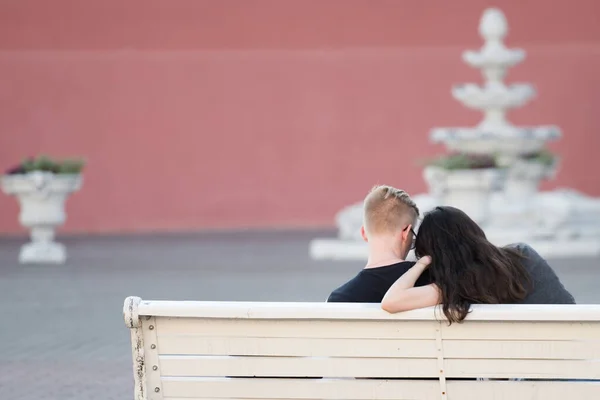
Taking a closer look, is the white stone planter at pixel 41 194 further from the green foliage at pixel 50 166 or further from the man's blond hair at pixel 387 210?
the man's blond hair at pixel 387 210

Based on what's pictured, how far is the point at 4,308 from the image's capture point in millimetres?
8961

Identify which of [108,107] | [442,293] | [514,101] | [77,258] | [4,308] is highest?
[108,107]

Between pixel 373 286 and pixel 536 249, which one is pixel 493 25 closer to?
pixel 536 249

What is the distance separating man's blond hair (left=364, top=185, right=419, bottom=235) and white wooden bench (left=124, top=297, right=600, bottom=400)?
1.36 feet

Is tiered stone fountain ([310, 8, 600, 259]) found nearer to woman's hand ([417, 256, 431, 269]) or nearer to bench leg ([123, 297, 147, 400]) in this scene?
woman's hand ([417, 256, 431, 269])

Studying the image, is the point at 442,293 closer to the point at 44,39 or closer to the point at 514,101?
the point at 514,101

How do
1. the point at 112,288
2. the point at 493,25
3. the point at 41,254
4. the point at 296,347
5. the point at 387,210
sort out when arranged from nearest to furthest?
the point at 296,347
the point at 387,210
the point at 112,288
the point at 41,254
the point at 493,25

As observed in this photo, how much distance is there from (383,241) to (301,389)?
0.57 m

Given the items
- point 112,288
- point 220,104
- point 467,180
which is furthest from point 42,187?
point 220,104

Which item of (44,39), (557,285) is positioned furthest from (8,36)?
(557,285)

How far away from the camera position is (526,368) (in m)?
3.57

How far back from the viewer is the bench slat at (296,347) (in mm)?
3624

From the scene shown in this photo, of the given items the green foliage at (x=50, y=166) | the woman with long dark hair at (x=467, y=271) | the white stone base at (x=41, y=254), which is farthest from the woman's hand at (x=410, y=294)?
the white stone base at (x=41, y=254)

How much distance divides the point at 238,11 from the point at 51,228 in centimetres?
499
